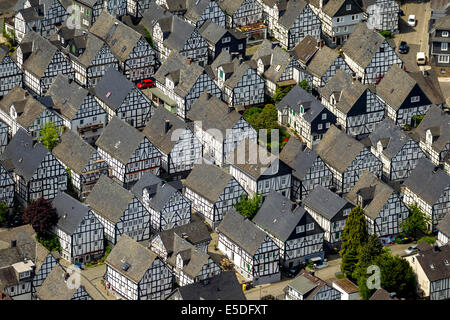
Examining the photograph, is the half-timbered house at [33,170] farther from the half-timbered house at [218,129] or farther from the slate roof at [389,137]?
the slate roof at [389,137]

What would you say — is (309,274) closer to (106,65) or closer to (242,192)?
(242,192)

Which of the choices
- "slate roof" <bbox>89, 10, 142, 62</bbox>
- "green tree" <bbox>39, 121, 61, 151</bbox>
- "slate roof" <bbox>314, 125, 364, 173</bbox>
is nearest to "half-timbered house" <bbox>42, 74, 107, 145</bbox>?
"green tree" <bbox>39, 121, 61, 151</bbox>

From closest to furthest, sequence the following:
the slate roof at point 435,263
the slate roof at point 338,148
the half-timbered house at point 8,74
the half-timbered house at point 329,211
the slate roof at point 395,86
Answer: the slate roof at point 435,263
the half-timbered house at point 329,211
the slate roof at point 338,148
the slate roof at point 395,86
the half-timbered house at point 8,74

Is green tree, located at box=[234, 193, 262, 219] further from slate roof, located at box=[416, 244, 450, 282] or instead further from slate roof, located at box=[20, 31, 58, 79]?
slate roof, located at box=[20, 31, 58, 79]

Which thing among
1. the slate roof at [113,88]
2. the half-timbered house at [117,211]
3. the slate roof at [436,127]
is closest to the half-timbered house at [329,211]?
the half-timbered house at [117,211]

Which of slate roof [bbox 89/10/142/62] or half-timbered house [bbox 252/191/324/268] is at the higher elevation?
slate roof [bbox 89/10/142/62]

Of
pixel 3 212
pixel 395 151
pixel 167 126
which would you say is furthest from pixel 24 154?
pixel 395 151
